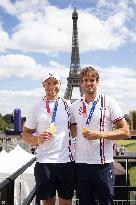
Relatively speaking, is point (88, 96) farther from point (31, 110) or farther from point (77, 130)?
point (31, 110)

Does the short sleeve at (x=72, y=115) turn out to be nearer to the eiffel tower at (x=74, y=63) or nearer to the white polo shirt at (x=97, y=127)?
the white polo shirt at (x=97, y=127)

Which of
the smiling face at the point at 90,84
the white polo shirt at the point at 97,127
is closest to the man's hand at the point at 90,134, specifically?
the white polo shirt at the point at 97,127

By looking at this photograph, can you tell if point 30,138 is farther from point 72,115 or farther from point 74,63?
point 74,63

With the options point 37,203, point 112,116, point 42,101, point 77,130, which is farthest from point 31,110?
point 37,203

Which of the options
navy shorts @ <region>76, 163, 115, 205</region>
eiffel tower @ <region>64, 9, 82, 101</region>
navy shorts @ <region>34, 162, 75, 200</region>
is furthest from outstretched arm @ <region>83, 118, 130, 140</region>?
eiffel tower @ <region>64, 9, 82, 101</region>

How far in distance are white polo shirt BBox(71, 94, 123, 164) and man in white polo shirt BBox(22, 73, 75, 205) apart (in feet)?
0.52

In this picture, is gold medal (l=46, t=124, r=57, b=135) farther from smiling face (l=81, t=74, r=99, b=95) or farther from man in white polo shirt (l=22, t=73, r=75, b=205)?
smiling face (l=81, t=74, r=99, b=95)

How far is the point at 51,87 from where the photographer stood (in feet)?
14.1

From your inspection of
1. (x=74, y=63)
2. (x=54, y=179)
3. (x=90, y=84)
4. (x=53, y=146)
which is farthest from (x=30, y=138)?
(x=74, y=63)

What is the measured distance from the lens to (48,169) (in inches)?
163

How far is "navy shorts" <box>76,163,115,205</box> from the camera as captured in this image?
13.1 ft

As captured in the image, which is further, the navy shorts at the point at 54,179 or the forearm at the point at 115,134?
the navy shorts at the point at 54,179

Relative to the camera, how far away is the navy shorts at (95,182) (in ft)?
13.1

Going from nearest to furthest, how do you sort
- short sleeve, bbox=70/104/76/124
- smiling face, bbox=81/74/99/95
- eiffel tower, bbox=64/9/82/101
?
smiling face, bbox=81/74/99/95 → short sleeve, bbox=70/104/76/124 → eiffel tower, bbox=64/9/82/101
